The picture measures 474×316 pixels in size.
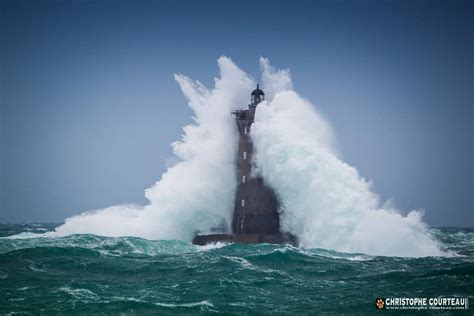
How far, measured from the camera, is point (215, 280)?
16578 mm

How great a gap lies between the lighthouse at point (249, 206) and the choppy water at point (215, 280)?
13.2 ft

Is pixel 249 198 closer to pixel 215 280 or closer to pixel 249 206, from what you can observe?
pixel 249 206

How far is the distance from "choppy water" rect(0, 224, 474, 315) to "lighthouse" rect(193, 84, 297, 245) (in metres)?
4.02

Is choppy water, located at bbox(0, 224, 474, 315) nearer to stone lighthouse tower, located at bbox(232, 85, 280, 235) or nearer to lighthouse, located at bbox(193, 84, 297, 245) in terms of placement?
Answer: lighthouse, located at bbox(193, 84, 297, 245)

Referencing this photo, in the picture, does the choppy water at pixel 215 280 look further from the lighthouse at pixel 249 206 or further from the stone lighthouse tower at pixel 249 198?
the stone lighthouse tower at pixel 249 198

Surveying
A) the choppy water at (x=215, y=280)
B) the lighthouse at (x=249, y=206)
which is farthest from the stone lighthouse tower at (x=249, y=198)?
the choppy water at (x=215, y=280)

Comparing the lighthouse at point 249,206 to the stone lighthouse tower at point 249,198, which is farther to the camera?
the stone lighthouse tower at point 249,198

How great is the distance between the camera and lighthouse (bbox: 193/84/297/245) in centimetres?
2769

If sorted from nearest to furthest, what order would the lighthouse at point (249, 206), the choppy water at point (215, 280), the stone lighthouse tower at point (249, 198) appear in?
the choppy water at point (215, 280)
the lighthouse at point (249, 206)
the stone lighthouse tower at point (249, 198)

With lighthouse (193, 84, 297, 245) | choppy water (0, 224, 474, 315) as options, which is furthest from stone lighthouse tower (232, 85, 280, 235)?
choppy water (0, 224, 474, 315)

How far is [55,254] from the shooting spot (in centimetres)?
2152

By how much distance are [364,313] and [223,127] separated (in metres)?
19.9

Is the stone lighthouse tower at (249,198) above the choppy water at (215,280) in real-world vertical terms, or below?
above

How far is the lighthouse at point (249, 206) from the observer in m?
27.7
